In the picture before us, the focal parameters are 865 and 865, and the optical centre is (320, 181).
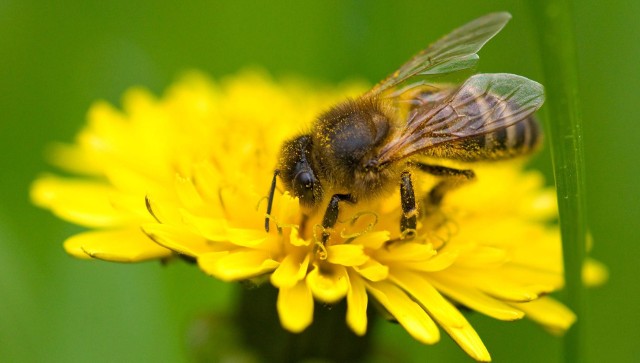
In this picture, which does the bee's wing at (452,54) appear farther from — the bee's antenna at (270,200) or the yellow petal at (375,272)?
the yellow petal at (375,272)

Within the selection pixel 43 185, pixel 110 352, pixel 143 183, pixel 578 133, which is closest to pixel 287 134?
pixel 143 183

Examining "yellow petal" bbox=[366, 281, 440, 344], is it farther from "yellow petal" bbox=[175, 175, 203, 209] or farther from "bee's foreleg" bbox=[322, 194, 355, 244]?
"yellow petal" bbox=[175, 175, 203, 209]

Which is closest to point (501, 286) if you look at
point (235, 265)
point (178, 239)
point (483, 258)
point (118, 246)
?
point (483, 258)

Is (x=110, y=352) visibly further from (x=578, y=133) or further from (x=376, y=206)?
(x=578, y=133)

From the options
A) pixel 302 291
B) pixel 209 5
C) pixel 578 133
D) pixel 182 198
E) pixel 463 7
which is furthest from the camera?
pixel 209 5

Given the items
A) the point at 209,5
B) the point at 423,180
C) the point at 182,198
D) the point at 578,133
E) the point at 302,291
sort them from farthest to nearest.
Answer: the point at 209,5, the point at 423,180, the point at 182,198, the point at 302,291, the point at 578,133

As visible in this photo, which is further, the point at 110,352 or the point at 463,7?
the point at 463,7
